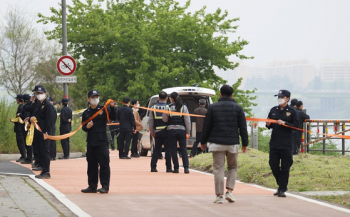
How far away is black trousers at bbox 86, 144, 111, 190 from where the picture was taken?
1175cm

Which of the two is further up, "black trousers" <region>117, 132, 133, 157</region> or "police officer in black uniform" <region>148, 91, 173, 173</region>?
"police officer in black uniform" <region>148, 91, 173, 173</region>

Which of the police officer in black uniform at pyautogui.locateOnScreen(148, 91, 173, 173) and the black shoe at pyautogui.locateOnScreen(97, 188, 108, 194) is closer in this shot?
the black shoe at pyautogui.locateOnScreen(97, 188, 108, 194)

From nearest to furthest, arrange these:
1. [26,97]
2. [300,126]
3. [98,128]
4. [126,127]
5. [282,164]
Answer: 1. [98,128]
2. [282,164]
3. [26,97]
4. [126,127]
5. [300,126]

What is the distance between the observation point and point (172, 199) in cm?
1096

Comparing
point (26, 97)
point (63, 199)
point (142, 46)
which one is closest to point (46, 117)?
point (26, 97)

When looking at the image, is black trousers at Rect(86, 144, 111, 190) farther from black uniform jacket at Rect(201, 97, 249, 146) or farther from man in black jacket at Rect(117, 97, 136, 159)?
man in black jacket at Rect(117, 97, 136, 159)

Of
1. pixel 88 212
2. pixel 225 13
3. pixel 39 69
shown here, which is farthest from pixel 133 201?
pixel 39 69

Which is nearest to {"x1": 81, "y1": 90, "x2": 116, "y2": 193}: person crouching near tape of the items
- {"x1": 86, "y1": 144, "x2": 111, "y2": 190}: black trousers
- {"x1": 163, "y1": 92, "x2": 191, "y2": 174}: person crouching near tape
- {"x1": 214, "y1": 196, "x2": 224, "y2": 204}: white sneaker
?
{"x1": 86, "y1": 144, "x2": 111, "y2": 190}: black trousers

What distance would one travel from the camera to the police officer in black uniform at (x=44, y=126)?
553 inches

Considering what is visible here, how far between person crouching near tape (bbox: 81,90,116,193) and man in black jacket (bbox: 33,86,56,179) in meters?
2.43

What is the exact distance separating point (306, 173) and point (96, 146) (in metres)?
4.51

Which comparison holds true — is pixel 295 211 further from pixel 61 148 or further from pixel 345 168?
pixel 61 148

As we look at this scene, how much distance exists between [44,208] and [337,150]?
1609 cm

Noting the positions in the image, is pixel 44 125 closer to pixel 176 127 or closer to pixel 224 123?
pixel 176 127
